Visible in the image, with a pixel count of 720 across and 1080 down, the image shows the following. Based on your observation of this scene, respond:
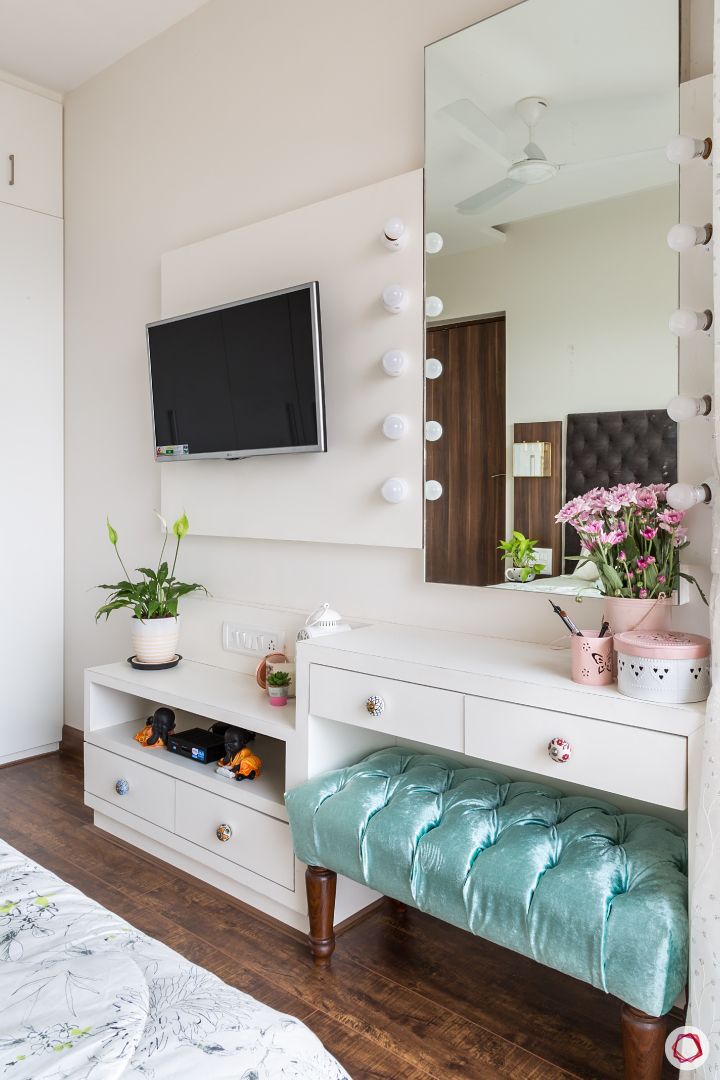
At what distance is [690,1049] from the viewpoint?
1318 millimetres

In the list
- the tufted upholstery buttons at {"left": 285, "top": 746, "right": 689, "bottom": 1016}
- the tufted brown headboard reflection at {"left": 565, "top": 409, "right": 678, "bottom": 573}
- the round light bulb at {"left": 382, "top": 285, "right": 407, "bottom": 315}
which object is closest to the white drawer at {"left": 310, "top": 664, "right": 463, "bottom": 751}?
the tufted upholstery buttons at {"left": 285, "top": 746, "right": 689, "bottom": 1016}

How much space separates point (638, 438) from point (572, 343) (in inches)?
11.2

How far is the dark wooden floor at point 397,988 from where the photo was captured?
160 cm

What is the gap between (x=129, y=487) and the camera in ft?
10.6

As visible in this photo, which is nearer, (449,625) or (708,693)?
(708,693)

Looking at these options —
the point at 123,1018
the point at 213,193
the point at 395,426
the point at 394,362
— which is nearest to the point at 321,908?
the point at 123,1018

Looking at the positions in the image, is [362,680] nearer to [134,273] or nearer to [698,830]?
[698,830]

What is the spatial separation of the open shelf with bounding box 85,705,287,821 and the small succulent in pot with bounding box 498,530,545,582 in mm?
815

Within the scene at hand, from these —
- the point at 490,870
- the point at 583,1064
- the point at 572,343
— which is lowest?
the point at 583,1064

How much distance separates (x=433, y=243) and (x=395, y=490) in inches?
26.3

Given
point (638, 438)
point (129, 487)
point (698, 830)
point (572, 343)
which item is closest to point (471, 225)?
point (572, 343)

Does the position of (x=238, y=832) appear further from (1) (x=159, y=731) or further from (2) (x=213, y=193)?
(2) (x=213, y=193)

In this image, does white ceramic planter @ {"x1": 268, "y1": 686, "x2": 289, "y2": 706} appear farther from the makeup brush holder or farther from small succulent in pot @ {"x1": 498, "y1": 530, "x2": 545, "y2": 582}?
the makeup brush holder

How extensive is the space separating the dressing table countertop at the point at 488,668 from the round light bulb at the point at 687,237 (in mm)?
894
